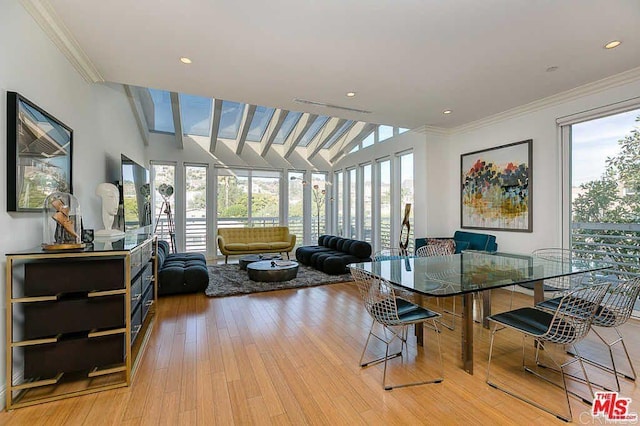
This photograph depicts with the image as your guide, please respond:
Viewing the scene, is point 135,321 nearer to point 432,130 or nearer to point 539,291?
point 539,291

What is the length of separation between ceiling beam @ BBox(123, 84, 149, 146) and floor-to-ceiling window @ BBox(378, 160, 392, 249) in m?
5.39

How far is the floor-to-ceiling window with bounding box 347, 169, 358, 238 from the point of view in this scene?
27.8 ft

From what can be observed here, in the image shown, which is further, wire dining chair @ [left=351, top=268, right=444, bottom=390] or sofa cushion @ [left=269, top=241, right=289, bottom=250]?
sofa cushion @ [left=269, top=241, right=289, bottom=250]

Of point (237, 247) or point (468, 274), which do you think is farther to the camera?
point (237, 247)

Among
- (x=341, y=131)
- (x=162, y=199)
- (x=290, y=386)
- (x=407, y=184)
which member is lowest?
(x=290, y=386)

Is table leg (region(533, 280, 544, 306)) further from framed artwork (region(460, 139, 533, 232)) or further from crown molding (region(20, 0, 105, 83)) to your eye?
crown molding (region(20, 0, 105, 83))

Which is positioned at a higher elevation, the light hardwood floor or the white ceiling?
the white ceiling

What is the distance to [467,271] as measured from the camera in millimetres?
2756

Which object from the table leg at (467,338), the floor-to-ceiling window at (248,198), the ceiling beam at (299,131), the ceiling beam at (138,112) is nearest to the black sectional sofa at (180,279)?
the ceiling beam at (138,112)

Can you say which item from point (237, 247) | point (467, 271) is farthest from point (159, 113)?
point (467, 271)

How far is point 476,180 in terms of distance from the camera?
5.30 m

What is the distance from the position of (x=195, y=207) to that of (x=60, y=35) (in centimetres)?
552

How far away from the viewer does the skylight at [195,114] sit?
19.8 feet

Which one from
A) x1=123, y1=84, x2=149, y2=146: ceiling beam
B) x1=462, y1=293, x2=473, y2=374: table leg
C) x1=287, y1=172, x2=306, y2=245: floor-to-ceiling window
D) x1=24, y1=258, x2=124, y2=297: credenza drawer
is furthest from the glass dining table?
x1=287, y1=172, x2=306, y2=245: floor-to-ceiling window
